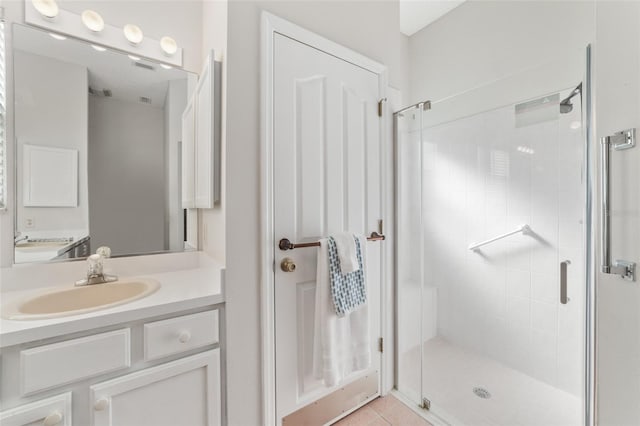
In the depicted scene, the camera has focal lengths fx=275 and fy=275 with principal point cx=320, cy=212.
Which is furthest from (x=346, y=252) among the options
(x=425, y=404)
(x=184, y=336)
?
(x=425, y=404)

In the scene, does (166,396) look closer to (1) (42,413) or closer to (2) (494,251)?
(1) (42,413)

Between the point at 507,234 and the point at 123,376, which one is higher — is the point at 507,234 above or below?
above

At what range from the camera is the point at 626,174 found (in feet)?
3.16

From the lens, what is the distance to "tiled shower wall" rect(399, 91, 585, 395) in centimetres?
174

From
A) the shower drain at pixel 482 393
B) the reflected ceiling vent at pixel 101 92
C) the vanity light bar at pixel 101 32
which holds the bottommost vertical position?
the shower drain at pixel 482 393

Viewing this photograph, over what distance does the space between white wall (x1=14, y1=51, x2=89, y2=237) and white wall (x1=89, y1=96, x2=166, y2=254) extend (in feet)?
0.13

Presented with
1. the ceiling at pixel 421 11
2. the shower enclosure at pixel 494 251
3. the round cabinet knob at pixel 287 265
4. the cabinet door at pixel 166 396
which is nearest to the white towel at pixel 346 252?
the round cabinet knob at pixel 287 265

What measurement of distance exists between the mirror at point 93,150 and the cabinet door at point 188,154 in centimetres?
4

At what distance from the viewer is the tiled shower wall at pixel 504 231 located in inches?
68.5

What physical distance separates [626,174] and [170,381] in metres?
1.85

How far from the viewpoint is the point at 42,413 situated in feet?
2.85

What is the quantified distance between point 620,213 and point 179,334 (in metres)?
1.69

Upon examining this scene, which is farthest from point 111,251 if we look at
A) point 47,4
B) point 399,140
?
point 399,140

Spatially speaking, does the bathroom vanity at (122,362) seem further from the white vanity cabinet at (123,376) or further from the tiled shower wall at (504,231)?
the tiled shower wall at (504,231)
